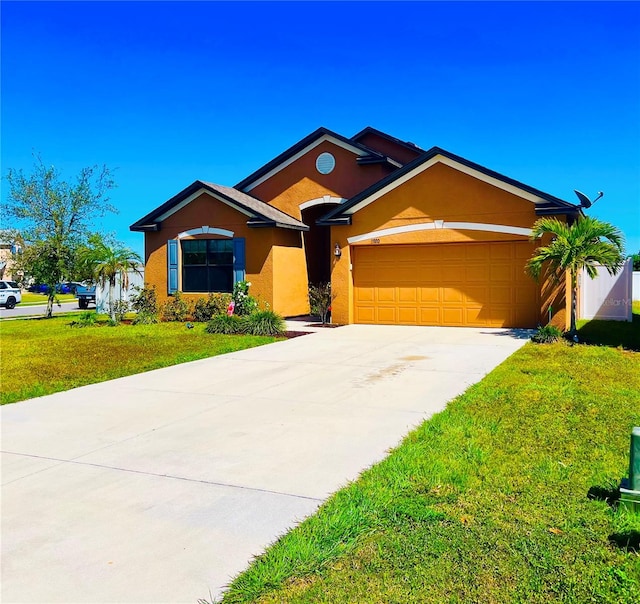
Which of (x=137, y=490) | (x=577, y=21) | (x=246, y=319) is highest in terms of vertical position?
(x=577, y=21)

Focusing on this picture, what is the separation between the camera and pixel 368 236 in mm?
17047

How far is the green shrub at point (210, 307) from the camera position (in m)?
18.5

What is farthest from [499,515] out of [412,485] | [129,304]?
[129,304]

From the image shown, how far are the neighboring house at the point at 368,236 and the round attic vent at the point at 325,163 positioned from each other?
3 cm

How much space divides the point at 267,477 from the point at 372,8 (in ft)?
36.1

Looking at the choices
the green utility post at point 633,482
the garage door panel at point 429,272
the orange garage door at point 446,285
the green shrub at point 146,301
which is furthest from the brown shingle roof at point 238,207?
the green utility post at point 633,482

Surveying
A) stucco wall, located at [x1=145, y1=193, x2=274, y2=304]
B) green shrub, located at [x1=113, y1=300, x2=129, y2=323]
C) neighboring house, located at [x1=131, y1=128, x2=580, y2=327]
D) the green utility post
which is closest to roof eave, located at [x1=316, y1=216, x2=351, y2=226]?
neighboring house, located at [x1=131, y1=128, x2=580, y2=327]

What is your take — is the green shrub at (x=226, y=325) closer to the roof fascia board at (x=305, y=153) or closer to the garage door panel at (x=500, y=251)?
the roof fascia board at (x=305, y=153)

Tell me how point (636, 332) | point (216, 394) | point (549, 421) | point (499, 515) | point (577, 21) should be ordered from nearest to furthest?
1. point (499, 515)
2. point (549, 421)
3. point (216, 394)
4. point (577, 21)
5. point (636, 332)

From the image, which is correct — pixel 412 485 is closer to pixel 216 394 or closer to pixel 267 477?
pixel 267 477

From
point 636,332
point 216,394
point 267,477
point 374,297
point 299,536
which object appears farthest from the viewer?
point 374,297

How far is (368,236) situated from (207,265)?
5.84m

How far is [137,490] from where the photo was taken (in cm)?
478

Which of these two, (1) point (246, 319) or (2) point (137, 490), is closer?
(2) point (137, 490)
